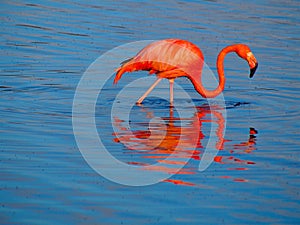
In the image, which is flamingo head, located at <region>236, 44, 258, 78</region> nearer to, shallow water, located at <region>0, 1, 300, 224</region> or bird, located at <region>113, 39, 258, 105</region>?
bird, located at <region>113, 39, 258, 105</region>

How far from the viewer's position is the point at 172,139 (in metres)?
9.62

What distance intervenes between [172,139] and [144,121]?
1.03m

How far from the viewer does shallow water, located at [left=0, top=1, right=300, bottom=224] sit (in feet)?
22.9

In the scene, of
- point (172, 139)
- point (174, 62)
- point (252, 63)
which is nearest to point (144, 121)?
point (172, 139)

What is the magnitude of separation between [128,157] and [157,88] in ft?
15.0

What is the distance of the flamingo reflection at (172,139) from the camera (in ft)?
28.3

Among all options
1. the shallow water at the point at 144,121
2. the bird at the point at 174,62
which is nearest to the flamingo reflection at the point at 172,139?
the shallow water at the point at 144,121

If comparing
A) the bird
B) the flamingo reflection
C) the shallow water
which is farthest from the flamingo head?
the flamingo reflection

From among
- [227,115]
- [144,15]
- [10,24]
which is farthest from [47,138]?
[144,15]

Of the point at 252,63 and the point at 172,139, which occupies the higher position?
the point at 252,63

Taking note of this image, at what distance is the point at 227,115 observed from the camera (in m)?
11.0

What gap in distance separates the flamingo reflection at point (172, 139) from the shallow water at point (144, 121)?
3 centimetres

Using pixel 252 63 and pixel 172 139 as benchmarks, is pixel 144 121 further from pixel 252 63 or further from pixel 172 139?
pixel 252 63

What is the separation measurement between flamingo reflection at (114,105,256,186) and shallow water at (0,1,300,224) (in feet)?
0.10
